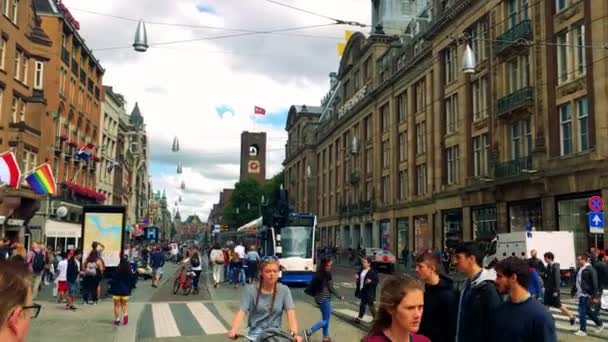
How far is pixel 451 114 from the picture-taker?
4219cm

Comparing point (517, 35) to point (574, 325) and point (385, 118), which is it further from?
point (385, 118)

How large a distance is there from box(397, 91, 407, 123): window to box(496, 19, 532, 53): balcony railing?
18.9 metres

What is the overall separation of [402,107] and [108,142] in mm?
29641

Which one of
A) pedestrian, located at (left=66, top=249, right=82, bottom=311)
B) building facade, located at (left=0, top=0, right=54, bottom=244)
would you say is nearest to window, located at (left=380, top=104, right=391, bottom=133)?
building facade, located at (left=0, top=0, right=54, bottom=244)

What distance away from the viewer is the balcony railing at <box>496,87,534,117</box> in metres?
30.9

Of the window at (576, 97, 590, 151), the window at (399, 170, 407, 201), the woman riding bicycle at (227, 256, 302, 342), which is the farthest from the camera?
the window at (399, 170, 407, 201)

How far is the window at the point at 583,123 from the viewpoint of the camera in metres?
27.0

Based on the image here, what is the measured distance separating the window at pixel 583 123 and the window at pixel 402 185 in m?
24.6

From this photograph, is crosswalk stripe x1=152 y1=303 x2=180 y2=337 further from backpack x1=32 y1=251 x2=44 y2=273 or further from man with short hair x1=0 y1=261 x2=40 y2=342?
man with short hair x1=0 y1=261 x2=40 y2=342

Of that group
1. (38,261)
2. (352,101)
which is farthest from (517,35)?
(352,101)

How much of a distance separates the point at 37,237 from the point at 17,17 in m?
13.8

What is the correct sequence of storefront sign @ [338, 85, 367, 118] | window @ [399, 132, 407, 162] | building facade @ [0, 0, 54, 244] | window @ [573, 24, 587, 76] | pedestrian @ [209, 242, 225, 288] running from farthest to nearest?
storefront sign @ [338, 85, 367, 118] < window @ [399, 132, 407, 162] < building facade @ [0, 0, 54, 244] < window @ [573, 24, 587, 76] < pedestrian @ [209, 242, 225, 288]

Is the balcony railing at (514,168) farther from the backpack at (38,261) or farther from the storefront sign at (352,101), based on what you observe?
the storefront sign at (352,101)

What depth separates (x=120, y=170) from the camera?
223 feet
